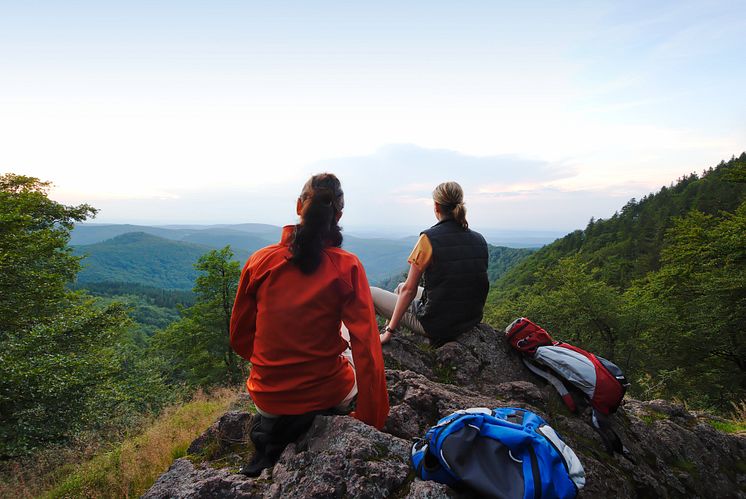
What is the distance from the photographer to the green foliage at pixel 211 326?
2138cm

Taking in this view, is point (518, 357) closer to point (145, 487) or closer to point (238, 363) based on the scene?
point (145, 487)

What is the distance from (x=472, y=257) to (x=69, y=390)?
11.2 m

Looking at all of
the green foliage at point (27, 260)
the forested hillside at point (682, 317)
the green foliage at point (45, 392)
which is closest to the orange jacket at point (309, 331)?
the green foliage at point (45, 392)

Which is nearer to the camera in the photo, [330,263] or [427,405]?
[330,263]

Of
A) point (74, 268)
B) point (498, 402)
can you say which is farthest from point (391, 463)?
point (74, 268)

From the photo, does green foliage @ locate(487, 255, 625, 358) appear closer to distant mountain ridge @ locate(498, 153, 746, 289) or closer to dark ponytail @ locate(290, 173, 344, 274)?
distant mountain ridge @ locate(498, 153, 746, 289)

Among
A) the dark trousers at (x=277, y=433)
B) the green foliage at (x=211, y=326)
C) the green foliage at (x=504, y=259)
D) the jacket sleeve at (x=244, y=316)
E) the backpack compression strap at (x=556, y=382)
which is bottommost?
the green foliage at (x=504, y=259)

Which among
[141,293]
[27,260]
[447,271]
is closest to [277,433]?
[447,271]

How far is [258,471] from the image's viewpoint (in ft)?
8.47

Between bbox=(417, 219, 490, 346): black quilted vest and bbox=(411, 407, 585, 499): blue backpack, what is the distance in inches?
85.5

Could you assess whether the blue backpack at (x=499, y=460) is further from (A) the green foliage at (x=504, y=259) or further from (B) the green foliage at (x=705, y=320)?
(A) the green foliage at (x=504, y=259)

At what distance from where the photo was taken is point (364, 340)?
2.46 meters

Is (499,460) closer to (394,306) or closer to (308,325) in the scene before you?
(308,325)

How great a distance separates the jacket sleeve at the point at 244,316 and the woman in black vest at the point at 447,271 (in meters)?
1.89
